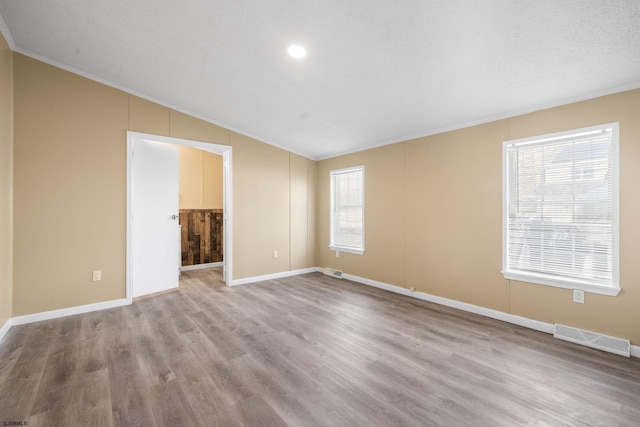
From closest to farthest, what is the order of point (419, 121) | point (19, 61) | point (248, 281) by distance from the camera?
point (19, 61)
point (419, 121)
point (248, 281)

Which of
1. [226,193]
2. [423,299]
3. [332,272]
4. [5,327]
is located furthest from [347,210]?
[5,327]

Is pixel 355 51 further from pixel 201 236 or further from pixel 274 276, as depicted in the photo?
pixel 201 236

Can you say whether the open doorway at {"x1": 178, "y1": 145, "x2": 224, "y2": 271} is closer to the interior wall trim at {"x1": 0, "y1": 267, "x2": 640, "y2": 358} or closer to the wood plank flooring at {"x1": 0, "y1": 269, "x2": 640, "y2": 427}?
the interior wall trim at {"x1": 0, "y1": 267, "x2": 640, "y2": 358}

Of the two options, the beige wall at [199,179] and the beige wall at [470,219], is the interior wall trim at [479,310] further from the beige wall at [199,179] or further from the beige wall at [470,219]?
the beige wall at [199,179]

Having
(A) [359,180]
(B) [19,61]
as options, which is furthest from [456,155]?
(B) [19,61]

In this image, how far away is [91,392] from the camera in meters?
1.88

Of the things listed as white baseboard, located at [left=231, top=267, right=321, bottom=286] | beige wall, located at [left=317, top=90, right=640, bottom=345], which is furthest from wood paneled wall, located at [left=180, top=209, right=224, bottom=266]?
beige wall, located at [left=317, top=90, right=640, bottom=345]

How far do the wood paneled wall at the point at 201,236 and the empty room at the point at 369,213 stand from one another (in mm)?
1516

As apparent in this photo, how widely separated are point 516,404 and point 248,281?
3.96 m

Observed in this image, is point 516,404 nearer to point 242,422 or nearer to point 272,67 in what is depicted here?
point 242,422

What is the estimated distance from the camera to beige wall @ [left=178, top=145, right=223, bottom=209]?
20.2 feet

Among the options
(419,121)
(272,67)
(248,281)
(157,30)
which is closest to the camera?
(157,30)

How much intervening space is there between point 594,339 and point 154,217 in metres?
5.44

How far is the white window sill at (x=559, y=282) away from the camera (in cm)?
253
